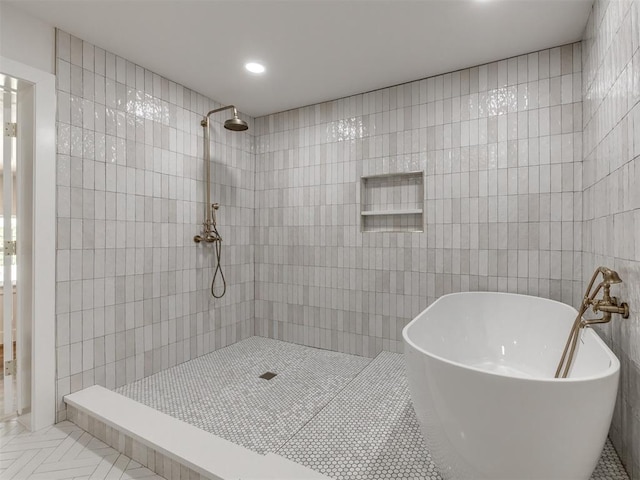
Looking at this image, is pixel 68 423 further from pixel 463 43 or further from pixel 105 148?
pixel 463 43

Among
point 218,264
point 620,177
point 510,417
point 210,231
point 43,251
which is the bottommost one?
point 510,417

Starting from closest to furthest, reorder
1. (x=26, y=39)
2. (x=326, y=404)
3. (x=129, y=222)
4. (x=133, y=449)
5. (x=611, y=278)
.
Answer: (x=611, y=278)
(x=133, y=449)
(x=26, y=39)
(x=326, y=404)
(x=129, y=222)

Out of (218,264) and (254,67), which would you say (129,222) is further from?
(254,67)

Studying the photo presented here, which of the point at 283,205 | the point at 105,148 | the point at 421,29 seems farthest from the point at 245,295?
the point at 421,29

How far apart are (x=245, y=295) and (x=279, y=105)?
2066 mm

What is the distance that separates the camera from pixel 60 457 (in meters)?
1.85

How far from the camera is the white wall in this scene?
200 centimetres

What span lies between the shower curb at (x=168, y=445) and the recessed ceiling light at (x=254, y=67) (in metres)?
2.55

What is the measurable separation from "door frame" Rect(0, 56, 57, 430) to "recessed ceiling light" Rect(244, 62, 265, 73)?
1.31 m

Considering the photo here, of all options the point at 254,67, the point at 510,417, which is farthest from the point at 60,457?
the point at 254,67

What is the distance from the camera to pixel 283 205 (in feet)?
12.1

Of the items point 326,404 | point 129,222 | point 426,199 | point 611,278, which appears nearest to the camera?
point 611,278

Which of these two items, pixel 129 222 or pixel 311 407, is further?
pixel 129 222

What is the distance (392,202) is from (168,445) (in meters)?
2.47
